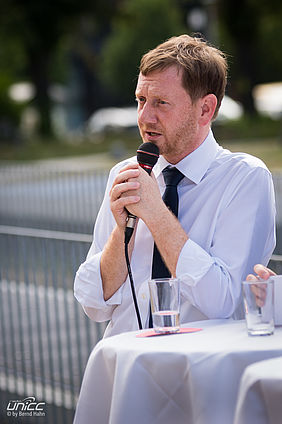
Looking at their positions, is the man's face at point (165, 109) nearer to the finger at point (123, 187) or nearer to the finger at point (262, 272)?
the finger at point (123, 187)

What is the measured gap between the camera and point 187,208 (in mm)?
3602

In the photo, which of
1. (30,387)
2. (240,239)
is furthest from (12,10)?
(240,239)

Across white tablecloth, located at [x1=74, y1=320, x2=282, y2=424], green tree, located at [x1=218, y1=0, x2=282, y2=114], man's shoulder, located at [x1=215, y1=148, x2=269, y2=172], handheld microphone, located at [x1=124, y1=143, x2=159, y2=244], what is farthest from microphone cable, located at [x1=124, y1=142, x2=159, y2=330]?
green tree, located at [x1=218, y1=0, x2=282, y2=114]

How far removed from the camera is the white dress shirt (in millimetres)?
3273

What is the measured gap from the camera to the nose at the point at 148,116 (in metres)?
3.48

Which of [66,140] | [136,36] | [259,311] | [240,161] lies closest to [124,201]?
[240,161]

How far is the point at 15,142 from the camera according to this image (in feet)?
126

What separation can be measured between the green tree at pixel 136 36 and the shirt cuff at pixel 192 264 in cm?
4430

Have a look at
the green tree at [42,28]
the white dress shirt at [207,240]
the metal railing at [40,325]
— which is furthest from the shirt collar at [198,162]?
the green tree at [42,28]

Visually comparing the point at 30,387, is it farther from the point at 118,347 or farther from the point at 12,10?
the point at 12,10

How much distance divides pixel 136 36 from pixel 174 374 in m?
50.8

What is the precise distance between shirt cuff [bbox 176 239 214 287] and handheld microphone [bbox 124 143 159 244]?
257mm

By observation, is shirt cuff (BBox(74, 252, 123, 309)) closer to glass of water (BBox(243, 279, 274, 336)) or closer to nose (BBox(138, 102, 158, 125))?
nose (BBox(138, 102, 158, 125))

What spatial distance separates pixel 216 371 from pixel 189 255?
0.64 m
